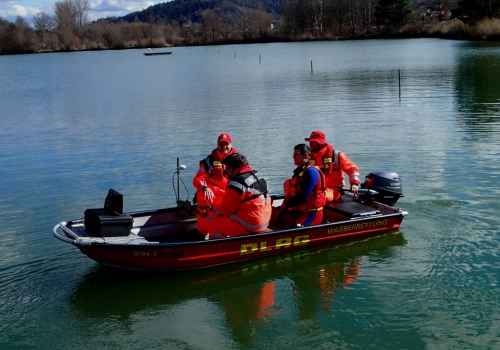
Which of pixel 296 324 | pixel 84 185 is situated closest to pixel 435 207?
pixel 296 324

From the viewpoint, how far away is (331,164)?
9.70 meters

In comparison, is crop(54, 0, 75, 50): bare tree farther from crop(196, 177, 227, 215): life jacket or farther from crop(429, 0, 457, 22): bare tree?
crop(196, 177, 227, 215): life jacket

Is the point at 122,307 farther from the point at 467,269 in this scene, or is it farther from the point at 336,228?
the point at 467,269

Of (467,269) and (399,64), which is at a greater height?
(399,64)

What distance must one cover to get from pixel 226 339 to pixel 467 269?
3.41 metres

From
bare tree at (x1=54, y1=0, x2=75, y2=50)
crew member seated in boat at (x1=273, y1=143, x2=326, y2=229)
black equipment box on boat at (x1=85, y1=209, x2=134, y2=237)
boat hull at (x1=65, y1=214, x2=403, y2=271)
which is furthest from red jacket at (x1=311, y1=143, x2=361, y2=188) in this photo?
bare tree at (x1=54, y1=0, x2=75, y2=50)

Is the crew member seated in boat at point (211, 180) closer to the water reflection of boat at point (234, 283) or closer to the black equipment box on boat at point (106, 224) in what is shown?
the water reflection of boat at point (234, 283)

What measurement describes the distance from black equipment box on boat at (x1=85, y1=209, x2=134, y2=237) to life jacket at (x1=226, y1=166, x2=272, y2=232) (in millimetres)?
1389

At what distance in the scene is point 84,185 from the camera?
12.7 metres

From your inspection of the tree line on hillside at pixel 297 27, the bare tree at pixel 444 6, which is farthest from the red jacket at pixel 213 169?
the bare tree at pixel 444 6

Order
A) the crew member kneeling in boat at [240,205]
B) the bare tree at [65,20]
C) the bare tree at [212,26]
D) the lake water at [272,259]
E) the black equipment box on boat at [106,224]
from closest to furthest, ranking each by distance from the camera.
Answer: the lake water at [272,259]
the crew member kneeling in boat at [240,205]
the black equipment box on boat at [106,224]
the bare tree at [65,20]
the bare tree at [212,26]

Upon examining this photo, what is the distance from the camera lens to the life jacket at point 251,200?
7703 millimetres

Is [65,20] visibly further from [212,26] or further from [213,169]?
[213,169]

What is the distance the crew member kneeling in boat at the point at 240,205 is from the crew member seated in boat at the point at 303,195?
2.21ft
